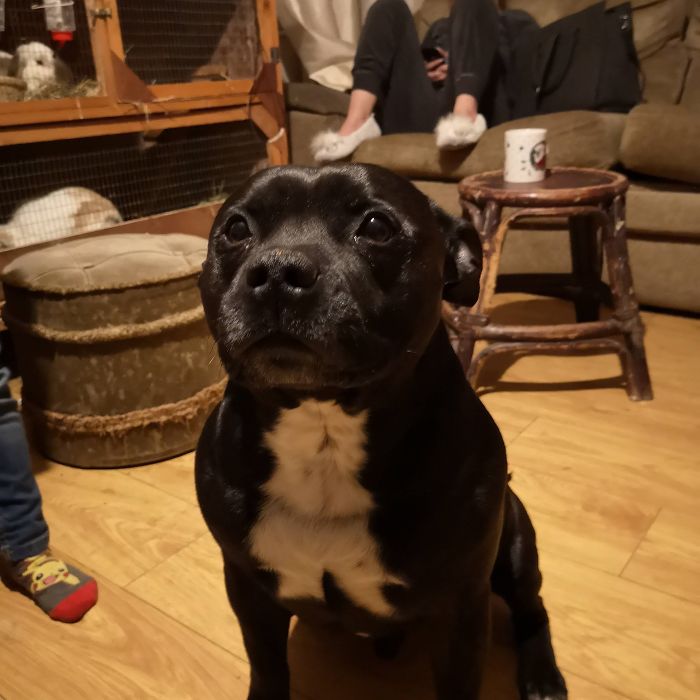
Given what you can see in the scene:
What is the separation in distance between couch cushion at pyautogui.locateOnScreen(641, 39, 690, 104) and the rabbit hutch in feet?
4.28

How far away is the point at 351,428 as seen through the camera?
2.29 feet

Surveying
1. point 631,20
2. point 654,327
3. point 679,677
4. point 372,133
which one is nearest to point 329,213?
point 679,677

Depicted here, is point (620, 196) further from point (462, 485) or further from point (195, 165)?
point (195, 165)

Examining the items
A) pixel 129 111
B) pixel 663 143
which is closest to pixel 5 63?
pixel 129 111

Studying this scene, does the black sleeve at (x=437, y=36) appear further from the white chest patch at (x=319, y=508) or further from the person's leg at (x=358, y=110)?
the white chest patch at (x=319, y=508)

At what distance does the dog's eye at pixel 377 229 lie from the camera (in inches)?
26.5

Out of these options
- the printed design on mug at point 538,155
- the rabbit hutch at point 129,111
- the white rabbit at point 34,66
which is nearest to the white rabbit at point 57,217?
the rabbit hutch at point 129,111

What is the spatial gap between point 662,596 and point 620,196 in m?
0.85

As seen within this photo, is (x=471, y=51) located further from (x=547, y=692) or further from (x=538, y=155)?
(x=547, y=692)

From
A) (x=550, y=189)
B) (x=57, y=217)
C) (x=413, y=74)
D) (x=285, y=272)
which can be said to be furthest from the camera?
(x=413, y=74)

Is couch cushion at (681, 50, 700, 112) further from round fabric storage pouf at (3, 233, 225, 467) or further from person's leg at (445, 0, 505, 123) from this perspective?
round fabric storage pouf at (3, 233, 225, 467)

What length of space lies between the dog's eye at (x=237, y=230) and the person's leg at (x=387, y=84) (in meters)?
1.83

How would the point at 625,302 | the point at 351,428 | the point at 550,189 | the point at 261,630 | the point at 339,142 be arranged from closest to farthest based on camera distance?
the point at 351,428, the point at 261,630, the point at 550,189, the point at 625,302, the point at 339,142

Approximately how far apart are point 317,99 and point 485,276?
136 centimetres
